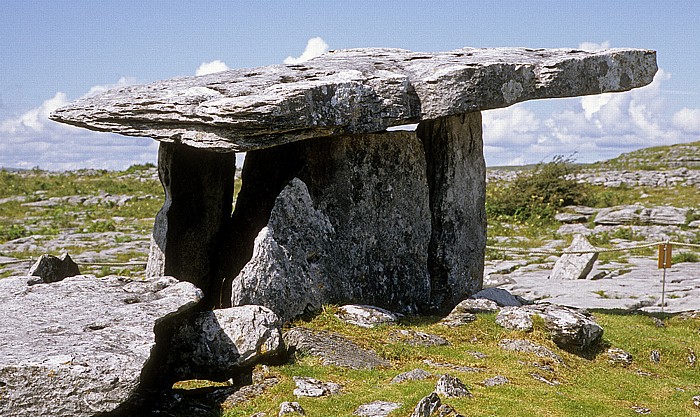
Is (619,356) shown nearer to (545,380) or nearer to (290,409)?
(545,380)

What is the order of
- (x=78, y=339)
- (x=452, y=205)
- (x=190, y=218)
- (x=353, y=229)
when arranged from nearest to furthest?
(x=78, y=339) < (x=353, y=229) < (x=190, y=218) < (x=452, y=205)

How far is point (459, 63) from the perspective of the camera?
45.1ft

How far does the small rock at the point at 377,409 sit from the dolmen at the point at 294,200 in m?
1.98

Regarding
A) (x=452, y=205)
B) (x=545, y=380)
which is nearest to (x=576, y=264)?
(x=452, y=205)

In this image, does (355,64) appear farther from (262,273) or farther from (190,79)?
(262,273)

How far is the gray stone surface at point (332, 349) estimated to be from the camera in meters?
11.0

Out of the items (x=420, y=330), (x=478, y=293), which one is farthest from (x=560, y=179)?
(x=420, y=330)

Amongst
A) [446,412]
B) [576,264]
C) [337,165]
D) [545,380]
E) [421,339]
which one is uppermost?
[337,165]

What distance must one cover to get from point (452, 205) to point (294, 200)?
3736 mm

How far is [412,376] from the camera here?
10.3 m

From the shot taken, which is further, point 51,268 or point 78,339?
point 51,268

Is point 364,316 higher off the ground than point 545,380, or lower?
higher

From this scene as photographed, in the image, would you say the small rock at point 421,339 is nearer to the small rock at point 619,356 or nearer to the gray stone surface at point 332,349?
the gray stone surface at point 332,349

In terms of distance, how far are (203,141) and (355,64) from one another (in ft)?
12.1
